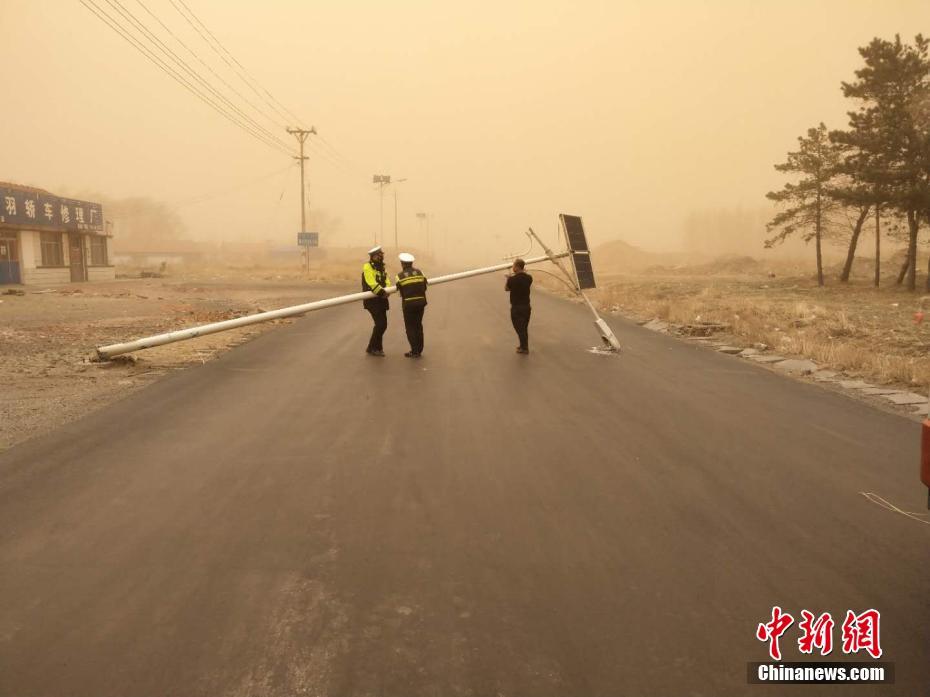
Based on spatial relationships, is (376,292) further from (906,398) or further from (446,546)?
(906,398)

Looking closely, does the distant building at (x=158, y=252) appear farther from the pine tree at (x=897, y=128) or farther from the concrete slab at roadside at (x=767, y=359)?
the concrete slab at roadside at (x=767, y=359)

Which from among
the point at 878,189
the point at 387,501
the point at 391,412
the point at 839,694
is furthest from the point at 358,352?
the point at 878,189

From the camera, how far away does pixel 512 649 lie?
3039mm

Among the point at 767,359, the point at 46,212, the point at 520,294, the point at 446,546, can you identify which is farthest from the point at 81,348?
the point at 46,212

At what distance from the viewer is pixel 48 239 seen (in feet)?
122

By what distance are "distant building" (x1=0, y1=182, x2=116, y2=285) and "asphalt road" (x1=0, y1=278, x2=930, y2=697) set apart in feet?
103

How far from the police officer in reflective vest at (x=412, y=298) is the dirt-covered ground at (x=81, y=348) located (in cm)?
362

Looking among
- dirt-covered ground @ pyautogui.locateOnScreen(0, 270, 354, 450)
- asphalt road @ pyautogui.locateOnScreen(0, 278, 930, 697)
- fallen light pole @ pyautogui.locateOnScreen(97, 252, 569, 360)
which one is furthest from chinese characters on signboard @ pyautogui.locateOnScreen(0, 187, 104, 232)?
asphalt road @ pyautogui.locateOnScreen(0, 278, 930, 697)

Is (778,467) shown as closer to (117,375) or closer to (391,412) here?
(391,412)

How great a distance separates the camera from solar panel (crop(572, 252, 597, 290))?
1341cm

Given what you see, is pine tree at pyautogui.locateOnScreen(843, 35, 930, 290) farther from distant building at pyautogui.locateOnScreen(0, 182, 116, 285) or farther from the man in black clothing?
distant building at pyautogui.locateOnScreen(0, 182, 116, 285)

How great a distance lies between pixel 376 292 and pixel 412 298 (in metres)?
0.64

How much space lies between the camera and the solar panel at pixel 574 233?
13.5 m

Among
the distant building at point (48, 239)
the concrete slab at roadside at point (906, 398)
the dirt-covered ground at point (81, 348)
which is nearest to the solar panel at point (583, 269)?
the concrete slab at roadside at point (906, 398)
